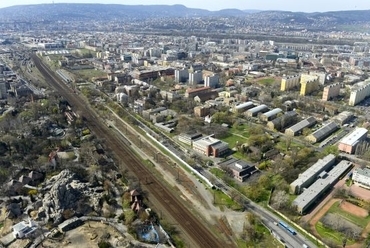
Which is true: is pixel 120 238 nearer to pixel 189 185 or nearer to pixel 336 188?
pixel 189 185

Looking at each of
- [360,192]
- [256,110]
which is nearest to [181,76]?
[256,110]

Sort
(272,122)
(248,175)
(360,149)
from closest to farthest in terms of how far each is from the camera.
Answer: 1. (248,175)
2. (360,149)
3. (272,122)

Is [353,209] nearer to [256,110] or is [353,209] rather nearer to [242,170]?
[242,170]

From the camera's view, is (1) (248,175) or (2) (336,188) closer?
(2) (336,188)

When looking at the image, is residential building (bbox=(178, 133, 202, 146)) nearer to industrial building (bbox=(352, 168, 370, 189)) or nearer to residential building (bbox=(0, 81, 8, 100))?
industrial building (bbox=(352, 168, 370, 189))

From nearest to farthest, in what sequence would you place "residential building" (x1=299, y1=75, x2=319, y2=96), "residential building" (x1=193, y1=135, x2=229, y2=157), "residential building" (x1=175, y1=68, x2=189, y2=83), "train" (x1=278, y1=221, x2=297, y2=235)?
"train" (x1=278, y1=221, x2=297, y2=235) → "residential building" (x1=193, y1=135, x2=229, y2=157) → "residential building" (x1=299, y1=75, x2=319, y2=96) → "residential building" (x1=175, y1=68, x2=189, y2=83)

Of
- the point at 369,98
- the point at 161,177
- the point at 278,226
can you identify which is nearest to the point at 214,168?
the point at 161,177

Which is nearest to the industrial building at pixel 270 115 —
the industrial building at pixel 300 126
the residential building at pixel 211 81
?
the industrial building at pixel 300 126

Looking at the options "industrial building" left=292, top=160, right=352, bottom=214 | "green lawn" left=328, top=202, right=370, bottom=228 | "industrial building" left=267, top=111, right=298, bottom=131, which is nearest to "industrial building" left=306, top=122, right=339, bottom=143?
"industrial building" left=267, top=111, right=298, bottom=131
